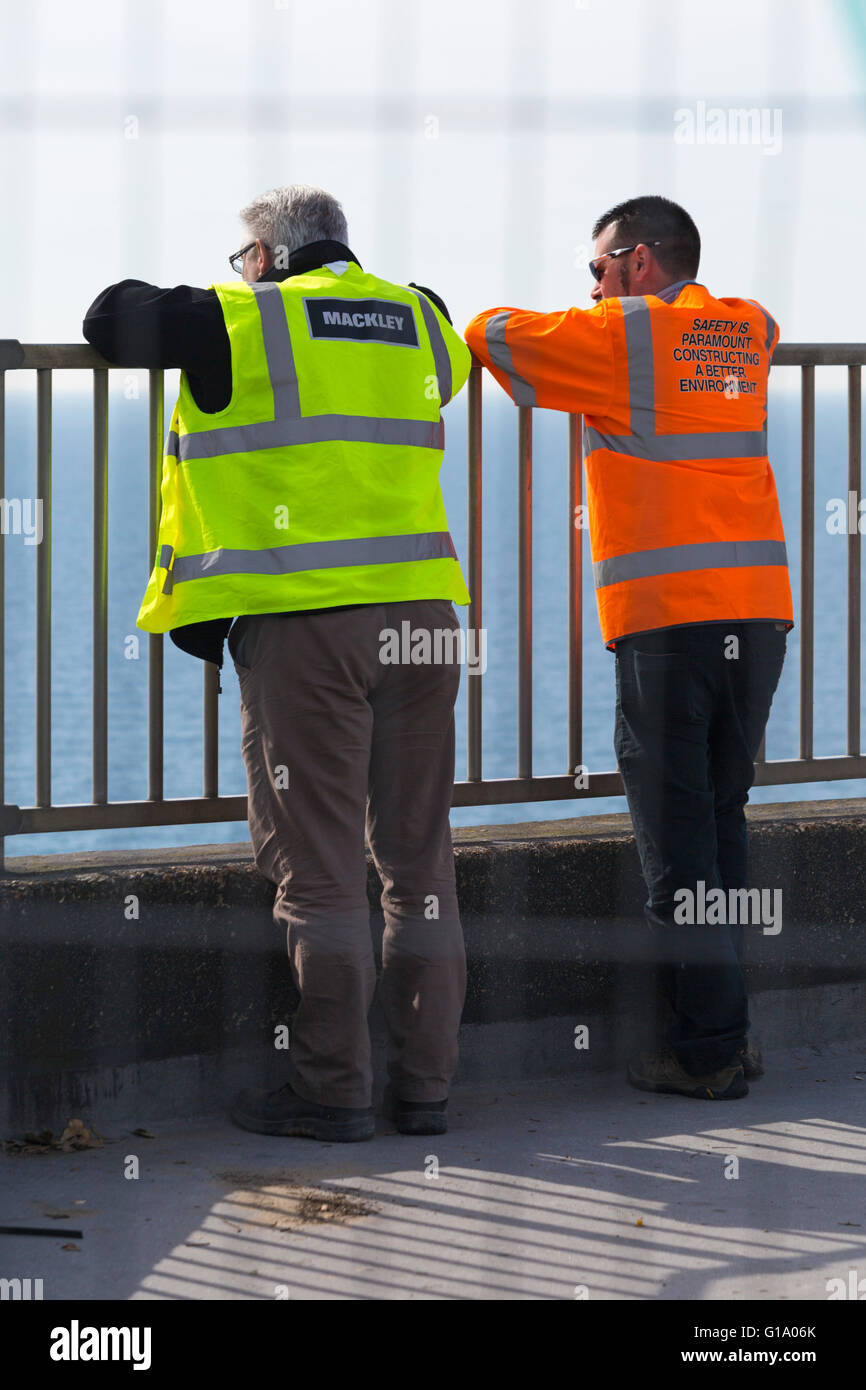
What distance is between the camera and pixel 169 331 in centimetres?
352

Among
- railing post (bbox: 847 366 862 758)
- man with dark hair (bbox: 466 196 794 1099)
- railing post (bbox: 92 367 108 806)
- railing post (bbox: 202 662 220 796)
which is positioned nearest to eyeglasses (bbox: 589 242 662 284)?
man with dark hair (bbox: 466 196 794 1099)

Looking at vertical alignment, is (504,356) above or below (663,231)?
below

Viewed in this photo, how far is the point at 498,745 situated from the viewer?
4.44 metres

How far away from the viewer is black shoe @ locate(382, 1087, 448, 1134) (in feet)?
12.2

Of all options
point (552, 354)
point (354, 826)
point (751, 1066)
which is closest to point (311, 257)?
point (552, 354)

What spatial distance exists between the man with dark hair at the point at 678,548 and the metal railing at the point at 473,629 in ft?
0.78

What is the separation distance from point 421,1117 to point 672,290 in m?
1.99

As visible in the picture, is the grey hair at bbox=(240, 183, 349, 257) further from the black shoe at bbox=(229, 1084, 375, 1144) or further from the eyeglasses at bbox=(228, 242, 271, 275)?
the black shoe at bbox=(229, 1084, 375, 1144)

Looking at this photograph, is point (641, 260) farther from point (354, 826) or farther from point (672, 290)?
point (354, 826)

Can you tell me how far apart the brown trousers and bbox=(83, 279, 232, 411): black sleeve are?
526mm

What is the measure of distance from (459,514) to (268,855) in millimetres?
1022

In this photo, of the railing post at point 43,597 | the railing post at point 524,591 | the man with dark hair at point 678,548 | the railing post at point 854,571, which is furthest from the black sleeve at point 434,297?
the railing post at point 854,571

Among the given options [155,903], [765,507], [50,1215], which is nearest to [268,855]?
[155,903]

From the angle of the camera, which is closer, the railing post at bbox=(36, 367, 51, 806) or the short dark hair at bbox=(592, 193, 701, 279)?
the railing post at bbox=(36, 367, 51, 806)
